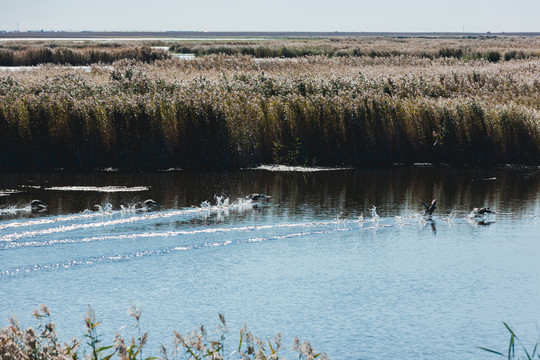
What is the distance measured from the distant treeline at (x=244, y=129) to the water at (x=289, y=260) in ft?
8.60

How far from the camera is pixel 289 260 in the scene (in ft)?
49.4

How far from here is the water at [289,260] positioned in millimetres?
11427

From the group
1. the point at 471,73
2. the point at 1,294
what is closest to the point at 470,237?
the point at 1,294

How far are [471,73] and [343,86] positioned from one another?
11534 mm

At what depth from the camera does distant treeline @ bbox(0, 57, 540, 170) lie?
84.9 feet

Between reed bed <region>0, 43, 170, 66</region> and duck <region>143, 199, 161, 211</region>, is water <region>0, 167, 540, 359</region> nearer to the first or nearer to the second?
duck <region>143, 199, 161, 211</region>

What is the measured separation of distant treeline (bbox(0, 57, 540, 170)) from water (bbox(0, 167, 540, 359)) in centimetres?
262

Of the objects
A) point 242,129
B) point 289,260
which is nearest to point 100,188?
point 242,129

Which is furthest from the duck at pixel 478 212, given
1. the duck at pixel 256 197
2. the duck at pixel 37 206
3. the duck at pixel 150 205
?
the duck at pixel 37 206

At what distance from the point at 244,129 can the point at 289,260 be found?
Result: 11.8 m

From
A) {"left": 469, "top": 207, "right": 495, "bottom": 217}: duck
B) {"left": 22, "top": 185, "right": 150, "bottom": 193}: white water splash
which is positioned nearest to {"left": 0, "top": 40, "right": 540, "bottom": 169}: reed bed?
{"left": 22, "top": 185, "right": 150, "bottom": 193}: white water splash

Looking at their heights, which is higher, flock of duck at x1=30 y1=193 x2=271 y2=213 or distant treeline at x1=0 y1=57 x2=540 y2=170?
distant treeline at x1=0 y1=57 x2=540 y2=170

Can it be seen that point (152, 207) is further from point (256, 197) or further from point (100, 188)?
point (100, 188)

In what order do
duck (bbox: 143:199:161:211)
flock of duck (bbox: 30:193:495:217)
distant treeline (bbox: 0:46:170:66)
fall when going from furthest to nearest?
distant treeline (bbox: 0:46:170:66)
duck (bbox: 143:199:161:211)
flock of duck (bbox: 30:193:495:217)
